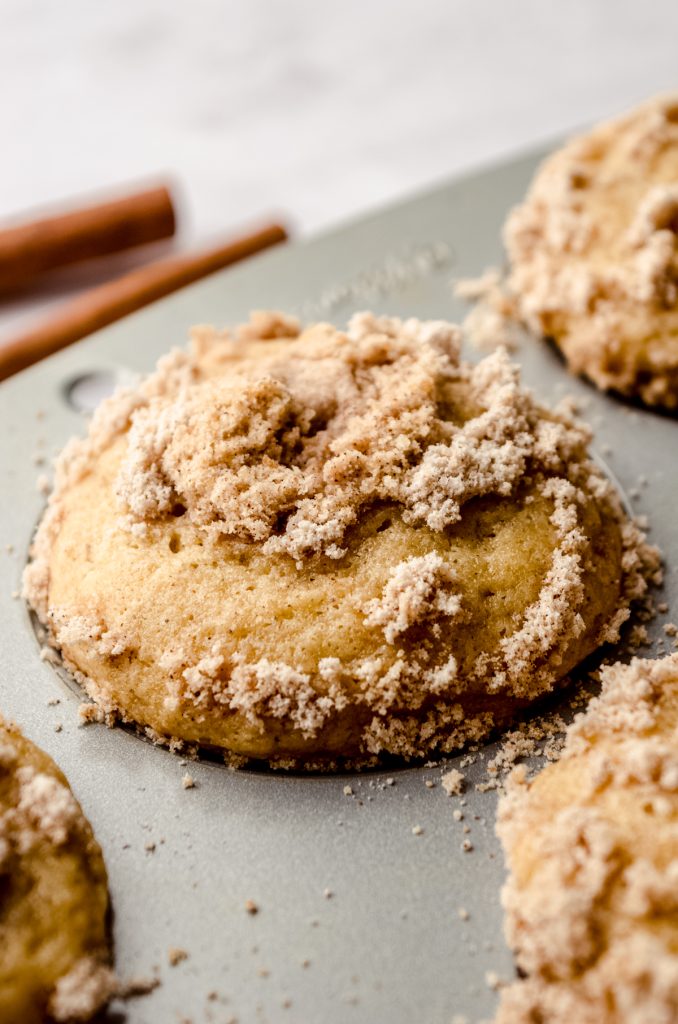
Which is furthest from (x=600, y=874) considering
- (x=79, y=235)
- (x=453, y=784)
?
(x=79, y=235)

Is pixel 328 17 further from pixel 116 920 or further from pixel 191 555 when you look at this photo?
pixel 116 920

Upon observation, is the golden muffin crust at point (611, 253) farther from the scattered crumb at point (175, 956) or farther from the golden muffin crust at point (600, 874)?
the scattered crumb at point (175, 956)

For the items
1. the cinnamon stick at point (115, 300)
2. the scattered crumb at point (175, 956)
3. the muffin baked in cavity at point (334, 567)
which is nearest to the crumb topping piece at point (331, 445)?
the muffin baked in cavity at point (334, 567)

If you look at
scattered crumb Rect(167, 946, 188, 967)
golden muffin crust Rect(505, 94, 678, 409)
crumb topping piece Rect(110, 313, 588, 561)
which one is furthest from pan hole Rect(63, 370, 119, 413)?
scattered crumb Rect(167, 946, 188, 967)

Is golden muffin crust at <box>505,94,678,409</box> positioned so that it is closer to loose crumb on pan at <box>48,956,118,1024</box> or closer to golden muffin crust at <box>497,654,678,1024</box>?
golden muffin crust at <box>497,654,678,1024</box>

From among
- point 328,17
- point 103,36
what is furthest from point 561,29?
point 103,36

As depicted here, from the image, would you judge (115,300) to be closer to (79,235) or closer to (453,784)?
(79,235)

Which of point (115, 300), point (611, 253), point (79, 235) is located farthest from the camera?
point (79, 235)
